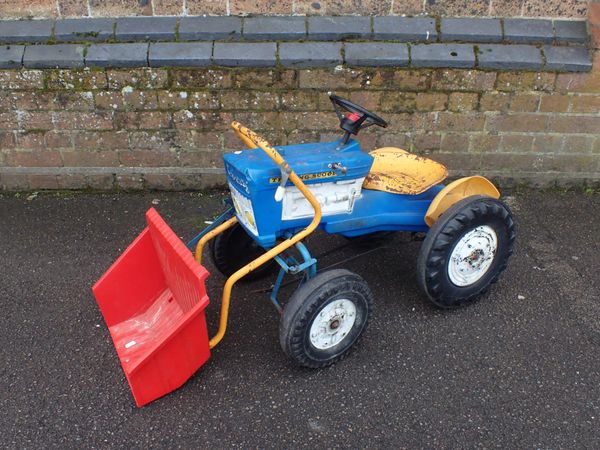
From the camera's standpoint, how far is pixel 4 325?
134 inches

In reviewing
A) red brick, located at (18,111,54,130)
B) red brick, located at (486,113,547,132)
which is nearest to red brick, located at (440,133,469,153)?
red brick, located at (486,113,547,132)

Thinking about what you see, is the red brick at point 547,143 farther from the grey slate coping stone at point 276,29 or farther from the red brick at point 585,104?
the grey slate coping stone at point 276,29

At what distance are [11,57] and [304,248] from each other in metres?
3.09

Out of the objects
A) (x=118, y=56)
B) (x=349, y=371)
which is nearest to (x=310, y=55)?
(x=118, y=56)

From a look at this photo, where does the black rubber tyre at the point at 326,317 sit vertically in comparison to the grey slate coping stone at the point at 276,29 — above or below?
below

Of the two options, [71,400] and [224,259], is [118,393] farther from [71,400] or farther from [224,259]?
[224,259]

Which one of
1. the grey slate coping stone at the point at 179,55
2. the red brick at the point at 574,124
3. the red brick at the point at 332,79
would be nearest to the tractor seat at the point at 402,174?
the red brick at the point at 332,79

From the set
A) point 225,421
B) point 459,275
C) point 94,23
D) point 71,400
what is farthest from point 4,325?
point 459,275

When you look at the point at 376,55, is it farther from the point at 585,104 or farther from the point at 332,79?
the point at 585,104

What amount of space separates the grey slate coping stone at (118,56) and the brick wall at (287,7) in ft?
1.07

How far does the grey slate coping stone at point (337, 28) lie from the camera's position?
4414mm

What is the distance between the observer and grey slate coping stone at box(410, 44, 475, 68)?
4379 millimetres

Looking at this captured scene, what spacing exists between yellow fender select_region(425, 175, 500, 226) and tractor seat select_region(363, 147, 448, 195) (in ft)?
0.34

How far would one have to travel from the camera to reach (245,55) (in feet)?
14.3
